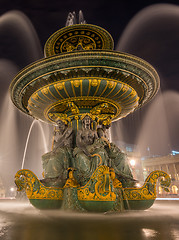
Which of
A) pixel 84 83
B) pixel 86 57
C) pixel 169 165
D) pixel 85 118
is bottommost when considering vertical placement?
pixel 85 118

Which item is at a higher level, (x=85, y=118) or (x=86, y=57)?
(x=86, y=57)

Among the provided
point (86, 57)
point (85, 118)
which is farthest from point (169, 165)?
point (86, 57)

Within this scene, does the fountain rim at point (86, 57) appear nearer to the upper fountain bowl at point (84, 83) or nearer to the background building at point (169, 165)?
the upper fountain bowl at point (84, 83)

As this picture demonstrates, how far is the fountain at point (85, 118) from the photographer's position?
549cm

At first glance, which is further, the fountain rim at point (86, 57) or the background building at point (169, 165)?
the background building at point (169, 165)

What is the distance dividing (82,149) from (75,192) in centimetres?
145

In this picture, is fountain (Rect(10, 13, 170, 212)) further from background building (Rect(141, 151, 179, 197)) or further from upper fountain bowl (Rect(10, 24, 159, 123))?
background building (Rect(141, 151, 179, 197))

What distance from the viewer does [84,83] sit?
20.9ft

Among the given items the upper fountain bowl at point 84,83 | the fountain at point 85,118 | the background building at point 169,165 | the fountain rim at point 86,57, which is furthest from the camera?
the background building at point 169,165

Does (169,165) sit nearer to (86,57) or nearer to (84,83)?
(84,83)

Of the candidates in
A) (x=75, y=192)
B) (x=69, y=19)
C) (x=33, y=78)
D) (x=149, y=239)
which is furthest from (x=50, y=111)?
(x=69, y=19)

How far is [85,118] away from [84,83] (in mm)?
1341

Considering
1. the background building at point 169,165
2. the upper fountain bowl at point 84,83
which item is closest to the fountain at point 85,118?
the upper fountain bowl at point 84,83

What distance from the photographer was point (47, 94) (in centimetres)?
680
